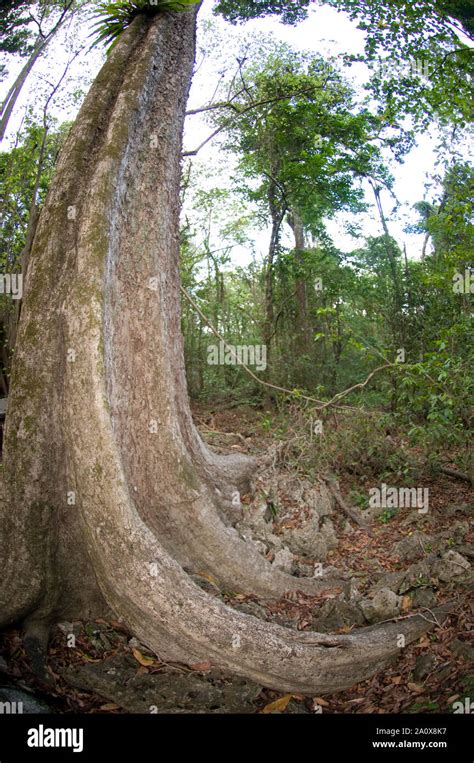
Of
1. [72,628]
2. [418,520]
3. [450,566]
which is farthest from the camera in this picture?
[418,520]

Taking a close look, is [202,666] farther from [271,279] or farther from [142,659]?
[271,279]

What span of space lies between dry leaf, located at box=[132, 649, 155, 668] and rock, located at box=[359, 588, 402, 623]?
1504mm

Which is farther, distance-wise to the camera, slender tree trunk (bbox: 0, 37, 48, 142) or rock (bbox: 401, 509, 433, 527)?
slender tree trunk (bbox: 0, 37, 48, 142)

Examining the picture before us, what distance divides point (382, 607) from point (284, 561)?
102 centimetres

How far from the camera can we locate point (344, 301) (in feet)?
36.3

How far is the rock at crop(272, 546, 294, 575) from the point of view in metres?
4.57

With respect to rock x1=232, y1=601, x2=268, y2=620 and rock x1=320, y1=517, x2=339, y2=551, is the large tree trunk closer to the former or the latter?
rock x1=232, y1=601, x2=268, y2=620

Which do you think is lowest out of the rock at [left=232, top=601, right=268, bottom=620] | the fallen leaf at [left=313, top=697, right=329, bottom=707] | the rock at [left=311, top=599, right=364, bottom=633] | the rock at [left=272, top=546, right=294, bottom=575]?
the fallen leaf at [left=313, top=697, right=329, bottom=707]

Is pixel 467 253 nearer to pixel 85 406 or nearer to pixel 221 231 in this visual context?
pixel 85 406

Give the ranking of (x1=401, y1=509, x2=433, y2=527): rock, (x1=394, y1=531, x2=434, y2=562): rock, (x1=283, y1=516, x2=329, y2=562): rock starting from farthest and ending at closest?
(x1=401, y1=509, x2=433, y2=527): rock, (x1=283, y1=516, x2=329, y2=562): rock, (x1=394, y1=531, x2=434, y2=562): rock

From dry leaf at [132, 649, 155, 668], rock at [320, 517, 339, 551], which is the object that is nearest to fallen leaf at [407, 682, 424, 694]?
dry leaf at [132, 649, 155, 668]

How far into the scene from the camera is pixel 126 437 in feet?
12.9

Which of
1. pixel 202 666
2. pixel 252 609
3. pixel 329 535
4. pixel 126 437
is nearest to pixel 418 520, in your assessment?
pixel 329 535

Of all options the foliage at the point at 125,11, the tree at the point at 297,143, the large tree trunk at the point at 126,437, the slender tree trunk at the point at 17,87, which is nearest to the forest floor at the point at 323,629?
the large tree trunk at the point at 126,437
